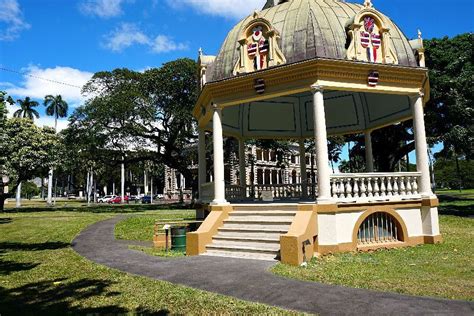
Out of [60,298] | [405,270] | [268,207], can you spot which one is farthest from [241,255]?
[60,298]

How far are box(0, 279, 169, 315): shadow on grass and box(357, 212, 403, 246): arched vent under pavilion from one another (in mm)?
7672

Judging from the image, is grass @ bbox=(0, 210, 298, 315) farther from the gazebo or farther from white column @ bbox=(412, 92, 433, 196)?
white column @ bbox=(412, 92, 433, 196)

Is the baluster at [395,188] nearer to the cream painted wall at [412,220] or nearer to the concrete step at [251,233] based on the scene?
the cream painted wall at [412,220]

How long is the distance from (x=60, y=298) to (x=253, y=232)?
5891mm

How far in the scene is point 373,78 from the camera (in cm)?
1198

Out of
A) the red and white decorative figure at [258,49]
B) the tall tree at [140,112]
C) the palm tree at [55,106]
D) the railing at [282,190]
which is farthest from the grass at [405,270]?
the palm tree at [55,106]

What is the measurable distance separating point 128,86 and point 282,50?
85.4 feet

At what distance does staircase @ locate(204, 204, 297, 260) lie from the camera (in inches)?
409

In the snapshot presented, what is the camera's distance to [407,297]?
20.4 feet

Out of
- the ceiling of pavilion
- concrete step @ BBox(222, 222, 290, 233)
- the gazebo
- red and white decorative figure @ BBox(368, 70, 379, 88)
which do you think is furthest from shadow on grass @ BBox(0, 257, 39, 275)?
red and white decorative figure @ BBox(368, 70, 379, 88)

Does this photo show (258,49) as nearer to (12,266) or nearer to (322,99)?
(322,99)

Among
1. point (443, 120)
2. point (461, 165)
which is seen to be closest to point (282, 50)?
point (443, 120)

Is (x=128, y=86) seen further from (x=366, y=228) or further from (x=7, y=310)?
(x=7, y=310)

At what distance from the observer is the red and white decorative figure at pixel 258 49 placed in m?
12.4
